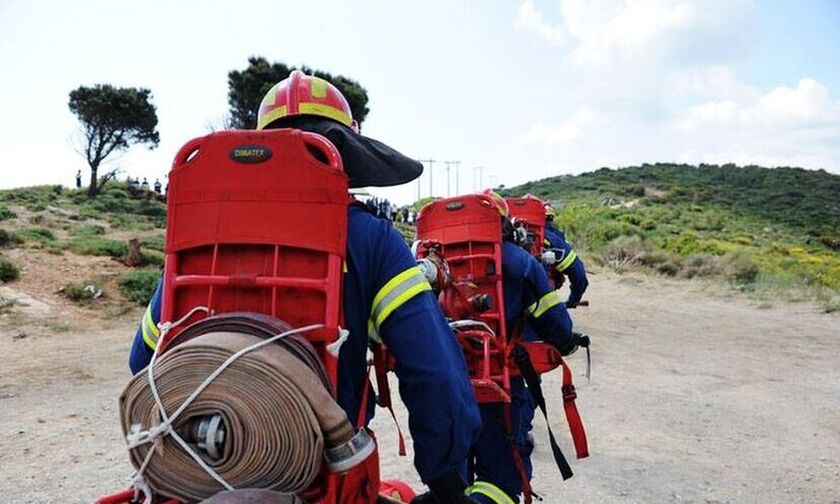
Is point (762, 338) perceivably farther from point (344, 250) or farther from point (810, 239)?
point (810, 239)

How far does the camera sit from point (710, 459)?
509 cm

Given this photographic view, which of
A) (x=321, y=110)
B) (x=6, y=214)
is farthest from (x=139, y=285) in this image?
(x=321, y=110)

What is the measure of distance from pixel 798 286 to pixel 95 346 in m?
16.3

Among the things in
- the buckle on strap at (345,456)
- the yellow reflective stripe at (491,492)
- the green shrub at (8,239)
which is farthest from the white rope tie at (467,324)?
the green shrub at (8,239)

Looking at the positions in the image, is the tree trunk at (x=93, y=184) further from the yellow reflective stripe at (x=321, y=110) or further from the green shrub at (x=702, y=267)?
the yellow reflective stripe at (x=321, y=110)

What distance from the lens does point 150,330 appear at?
192 centimetres

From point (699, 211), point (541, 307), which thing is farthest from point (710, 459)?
point (699, 211)

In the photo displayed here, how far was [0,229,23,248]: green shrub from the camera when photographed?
49.5 ft

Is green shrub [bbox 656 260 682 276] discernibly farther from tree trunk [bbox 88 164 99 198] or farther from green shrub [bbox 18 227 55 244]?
tree trunk [bbox 88 164 99 198]

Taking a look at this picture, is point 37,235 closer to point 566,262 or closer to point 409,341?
point 566,262

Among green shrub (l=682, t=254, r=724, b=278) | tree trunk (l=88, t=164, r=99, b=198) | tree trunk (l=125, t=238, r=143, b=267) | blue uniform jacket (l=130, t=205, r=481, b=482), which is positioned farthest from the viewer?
tree trunk (l=88, t=164, r=99, b=198)

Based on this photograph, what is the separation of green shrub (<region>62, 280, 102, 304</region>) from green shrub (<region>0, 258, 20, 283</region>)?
45.6 inches

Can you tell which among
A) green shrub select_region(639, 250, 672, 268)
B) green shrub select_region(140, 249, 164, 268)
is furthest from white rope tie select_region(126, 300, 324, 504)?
green shrub select_region(639, 250, 672, 268)

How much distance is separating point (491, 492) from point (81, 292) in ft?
35.5
